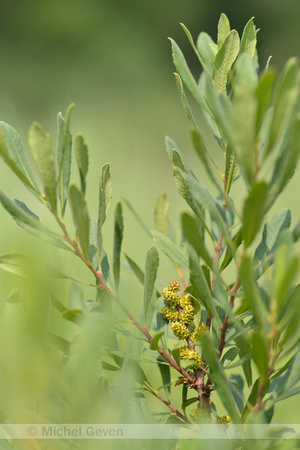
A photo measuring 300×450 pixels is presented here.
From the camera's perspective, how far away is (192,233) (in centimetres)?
10

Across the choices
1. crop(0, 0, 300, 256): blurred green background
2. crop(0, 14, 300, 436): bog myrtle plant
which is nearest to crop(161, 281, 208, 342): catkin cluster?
crop(0, 14, 300, 436): bog myrtle plant

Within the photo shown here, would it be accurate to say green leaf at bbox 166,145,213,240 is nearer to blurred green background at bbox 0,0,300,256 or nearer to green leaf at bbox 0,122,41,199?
green leaf at bbox 0,122,41,199

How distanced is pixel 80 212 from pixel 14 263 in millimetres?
20

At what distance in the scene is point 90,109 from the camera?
4.73ft

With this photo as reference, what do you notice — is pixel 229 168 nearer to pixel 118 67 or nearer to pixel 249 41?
pixel 249 41

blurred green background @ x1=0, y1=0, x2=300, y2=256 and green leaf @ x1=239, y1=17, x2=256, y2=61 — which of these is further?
blurred green background @ x1=0, y1=0, x2=300, y2=256

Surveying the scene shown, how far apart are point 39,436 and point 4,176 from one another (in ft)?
1.32

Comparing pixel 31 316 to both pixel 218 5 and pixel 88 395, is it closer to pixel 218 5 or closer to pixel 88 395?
pixel 88 395

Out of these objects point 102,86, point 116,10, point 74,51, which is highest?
point 116,10

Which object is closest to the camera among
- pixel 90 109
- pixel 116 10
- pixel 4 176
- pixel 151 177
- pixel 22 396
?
pixel 22 396

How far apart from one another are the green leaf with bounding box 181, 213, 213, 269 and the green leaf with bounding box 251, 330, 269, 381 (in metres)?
0.02

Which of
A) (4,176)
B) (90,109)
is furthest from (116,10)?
(4,176)

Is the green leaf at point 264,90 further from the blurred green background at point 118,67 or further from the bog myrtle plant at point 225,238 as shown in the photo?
the blurred green background at point 118,67

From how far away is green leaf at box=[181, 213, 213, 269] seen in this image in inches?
3.8
